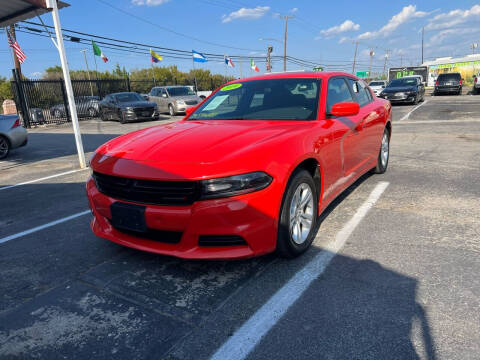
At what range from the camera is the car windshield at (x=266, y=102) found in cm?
352

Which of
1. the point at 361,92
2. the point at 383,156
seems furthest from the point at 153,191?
the point at 383,156

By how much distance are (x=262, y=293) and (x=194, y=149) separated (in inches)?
46.4

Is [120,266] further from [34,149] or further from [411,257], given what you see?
[34,149]

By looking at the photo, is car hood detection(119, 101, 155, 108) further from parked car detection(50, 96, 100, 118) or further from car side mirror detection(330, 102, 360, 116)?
car side mirror detection(330, 102, 360, 116)

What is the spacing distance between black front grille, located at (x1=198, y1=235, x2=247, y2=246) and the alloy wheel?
0.51 m

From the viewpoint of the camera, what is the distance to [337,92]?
396 cm

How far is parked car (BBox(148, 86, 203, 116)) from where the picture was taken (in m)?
19.4

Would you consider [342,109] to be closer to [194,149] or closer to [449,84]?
[194,149]

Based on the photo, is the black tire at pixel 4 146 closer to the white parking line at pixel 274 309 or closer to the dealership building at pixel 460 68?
the white parking line at pixel 274 309

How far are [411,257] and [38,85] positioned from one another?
68.4 feet

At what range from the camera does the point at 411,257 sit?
2.88 meters

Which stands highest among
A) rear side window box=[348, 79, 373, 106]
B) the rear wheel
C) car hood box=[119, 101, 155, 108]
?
car hood box=[119, 101, 155, 108]

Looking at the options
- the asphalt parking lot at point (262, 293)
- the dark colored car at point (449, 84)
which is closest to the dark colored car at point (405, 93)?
the dark colored car at point (449, 84)

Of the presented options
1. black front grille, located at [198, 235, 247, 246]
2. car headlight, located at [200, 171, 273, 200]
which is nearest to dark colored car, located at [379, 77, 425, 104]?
car headlight, located at [200, 171, 273, 200]
